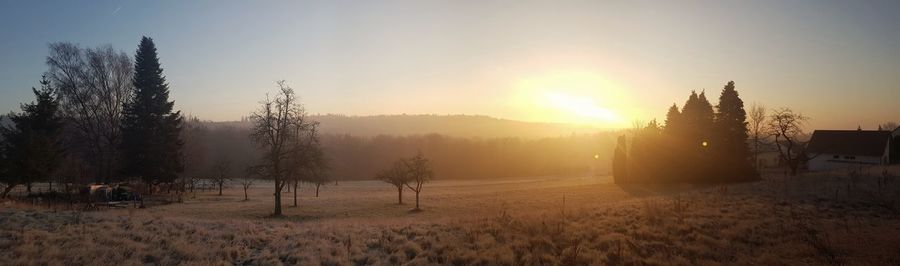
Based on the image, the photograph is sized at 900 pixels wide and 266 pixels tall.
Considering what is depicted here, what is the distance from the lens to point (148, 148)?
4225cm

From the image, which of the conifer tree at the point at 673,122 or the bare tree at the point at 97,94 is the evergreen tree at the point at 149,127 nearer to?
the bare tree at the point at 97,94

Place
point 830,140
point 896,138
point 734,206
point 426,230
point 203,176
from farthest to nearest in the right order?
point 203,176 < point 830,140 < point 896,138 < point 734,206 < point 426,230

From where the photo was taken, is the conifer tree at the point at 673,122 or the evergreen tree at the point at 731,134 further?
the conifer tree at the point at 673,122

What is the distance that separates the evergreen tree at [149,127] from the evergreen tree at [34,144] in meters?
5.34

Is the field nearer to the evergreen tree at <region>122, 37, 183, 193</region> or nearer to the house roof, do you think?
the evergreen tree at <region>122, 37, 183, 193</region>

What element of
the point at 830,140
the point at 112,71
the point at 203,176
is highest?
the point at 112,71

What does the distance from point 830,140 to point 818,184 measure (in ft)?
131

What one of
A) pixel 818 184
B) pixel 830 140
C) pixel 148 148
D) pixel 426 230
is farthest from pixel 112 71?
pixel 830 140

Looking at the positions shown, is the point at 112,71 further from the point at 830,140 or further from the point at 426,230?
the point at 830,140

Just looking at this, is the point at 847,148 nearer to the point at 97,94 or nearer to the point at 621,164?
the point at 621,164

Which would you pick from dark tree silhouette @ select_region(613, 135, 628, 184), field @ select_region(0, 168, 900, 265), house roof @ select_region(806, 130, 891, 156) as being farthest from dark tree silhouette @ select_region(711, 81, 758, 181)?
field @ select_region(0, 168, 900, 265)

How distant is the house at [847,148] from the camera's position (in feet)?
173

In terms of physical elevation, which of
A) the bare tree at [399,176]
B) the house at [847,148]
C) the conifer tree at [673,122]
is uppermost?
the conifer tree at [673,122]

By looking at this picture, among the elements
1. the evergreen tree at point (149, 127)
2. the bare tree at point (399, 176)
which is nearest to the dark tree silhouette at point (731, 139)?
the bare tree at point (399, 176)
